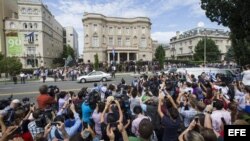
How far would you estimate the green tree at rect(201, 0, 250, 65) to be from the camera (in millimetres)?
22897

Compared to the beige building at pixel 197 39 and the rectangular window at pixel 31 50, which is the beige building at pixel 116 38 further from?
the beige building at pixel 197 39

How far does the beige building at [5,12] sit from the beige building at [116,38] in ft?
68.2

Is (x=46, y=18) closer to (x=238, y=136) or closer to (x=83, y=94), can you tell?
(x=83, y=94)

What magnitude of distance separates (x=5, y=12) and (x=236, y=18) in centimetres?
6316

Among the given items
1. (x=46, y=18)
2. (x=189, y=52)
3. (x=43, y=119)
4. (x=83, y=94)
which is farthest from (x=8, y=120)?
(x=189, y=52)

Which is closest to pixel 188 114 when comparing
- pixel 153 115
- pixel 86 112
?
pixel 153 115

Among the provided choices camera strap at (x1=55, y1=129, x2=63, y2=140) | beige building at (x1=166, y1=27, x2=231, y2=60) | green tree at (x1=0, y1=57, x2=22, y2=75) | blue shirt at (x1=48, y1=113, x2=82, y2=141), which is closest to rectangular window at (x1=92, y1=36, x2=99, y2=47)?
beige building at (x1=166, y1=27, x2=231, y2=60)

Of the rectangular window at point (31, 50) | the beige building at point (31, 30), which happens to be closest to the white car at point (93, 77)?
the beige building at point (31, 30)

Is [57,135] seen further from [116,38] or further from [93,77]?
[116,38]

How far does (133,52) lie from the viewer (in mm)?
90562

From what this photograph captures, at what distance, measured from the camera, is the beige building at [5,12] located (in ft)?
221

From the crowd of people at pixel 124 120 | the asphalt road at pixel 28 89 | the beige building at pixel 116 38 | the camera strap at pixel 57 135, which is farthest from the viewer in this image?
the beige building at pixel 116 38

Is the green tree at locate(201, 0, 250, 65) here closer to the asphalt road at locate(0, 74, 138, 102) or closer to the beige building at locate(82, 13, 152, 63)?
the asphalt road at locate(0, 74, 138, 102)

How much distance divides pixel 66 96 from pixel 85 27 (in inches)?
3143
